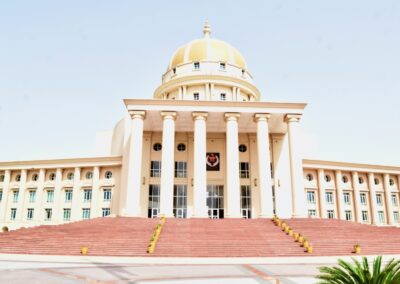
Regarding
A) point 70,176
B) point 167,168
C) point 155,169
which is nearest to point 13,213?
point 70,176

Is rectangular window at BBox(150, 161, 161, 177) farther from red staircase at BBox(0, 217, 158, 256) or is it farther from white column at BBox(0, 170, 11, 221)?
white column at BBox(0, 170, 11, 221)

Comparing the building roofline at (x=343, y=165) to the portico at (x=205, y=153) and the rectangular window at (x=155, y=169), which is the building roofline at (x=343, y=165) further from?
the rectangular window at (x=155, y=169)

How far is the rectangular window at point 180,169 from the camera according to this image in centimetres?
3969

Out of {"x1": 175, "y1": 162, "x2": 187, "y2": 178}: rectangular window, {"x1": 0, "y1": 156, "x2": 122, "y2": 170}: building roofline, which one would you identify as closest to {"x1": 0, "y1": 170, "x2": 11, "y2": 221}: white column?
{"x1": 0, "y1": 156, "x2": 122, "y2": 170}: building roofline

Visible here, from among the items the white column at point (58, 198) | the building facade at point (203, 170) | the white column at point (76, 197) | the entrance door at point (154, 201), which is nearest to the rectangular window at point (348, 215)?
the building facade at point (203, 170)

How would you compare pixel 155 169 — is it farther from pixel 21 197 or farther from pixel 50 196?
pixel 21 197

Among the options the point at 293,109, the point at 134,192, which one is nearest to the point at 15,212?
the point at 134,192

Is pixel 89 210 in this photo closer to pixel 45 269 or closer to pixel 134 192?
pixel 134 192

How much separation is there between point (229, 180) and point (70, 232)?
15.9 meters

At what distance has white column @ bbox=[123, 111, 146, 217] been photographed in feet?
104

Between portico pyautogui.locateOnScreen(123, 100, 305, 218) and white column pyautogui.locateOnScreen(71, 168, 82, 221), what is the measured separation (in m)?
12.2

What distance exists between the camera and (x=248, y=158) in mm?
40906

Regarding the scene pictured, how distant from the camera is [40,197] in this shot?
152 feet

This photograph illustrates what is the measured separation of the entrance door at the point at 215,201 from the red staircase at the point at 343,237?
11716 mm
